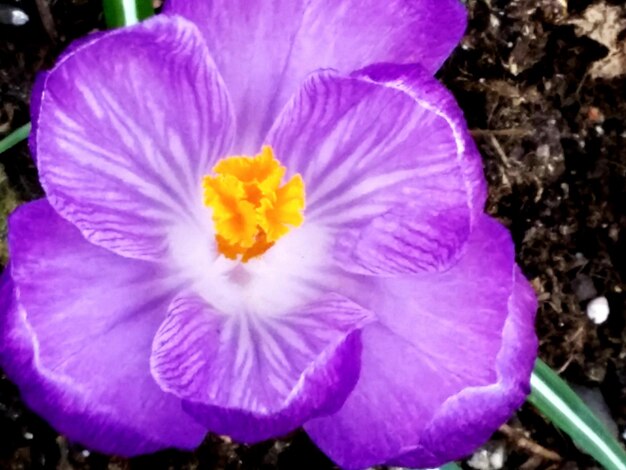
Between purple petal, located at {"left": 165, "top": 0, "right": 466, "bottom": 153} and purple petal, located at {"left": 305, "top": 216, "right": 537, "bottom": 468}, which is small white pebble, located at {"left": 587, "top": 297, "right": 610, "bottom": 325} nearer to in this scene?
purple petal, located at {"left": 305, "top": 216, "right": 537, "bottom": 468}

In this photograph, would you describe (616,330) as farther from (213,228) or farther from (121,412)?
(121,412)

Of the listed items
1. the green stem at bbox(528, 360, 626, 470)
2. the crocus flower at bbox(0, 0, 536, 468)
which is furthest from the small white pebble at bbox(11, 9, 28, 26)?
the green stem at bbox(528, 360, 626, 470)

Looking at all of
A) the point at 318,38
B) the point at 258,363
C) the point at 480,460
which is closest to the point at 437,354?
the point at 258,363

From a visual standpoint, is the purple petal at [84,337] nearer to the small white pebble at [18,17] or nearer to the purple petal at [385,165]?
the purple petal at [385,165]

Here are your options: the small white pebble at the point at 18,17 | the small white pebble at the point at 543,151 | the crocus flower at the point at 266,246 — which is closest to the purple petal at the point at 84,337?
the crocus flower at the point at 266,246

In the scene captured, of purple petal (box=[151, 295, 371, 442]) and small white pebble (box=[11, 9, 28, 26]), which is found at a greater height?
purple petal (box=[151, 295, 371, 442])

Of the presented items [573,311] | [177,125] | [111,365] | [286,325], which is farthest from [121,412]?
[573,311]
